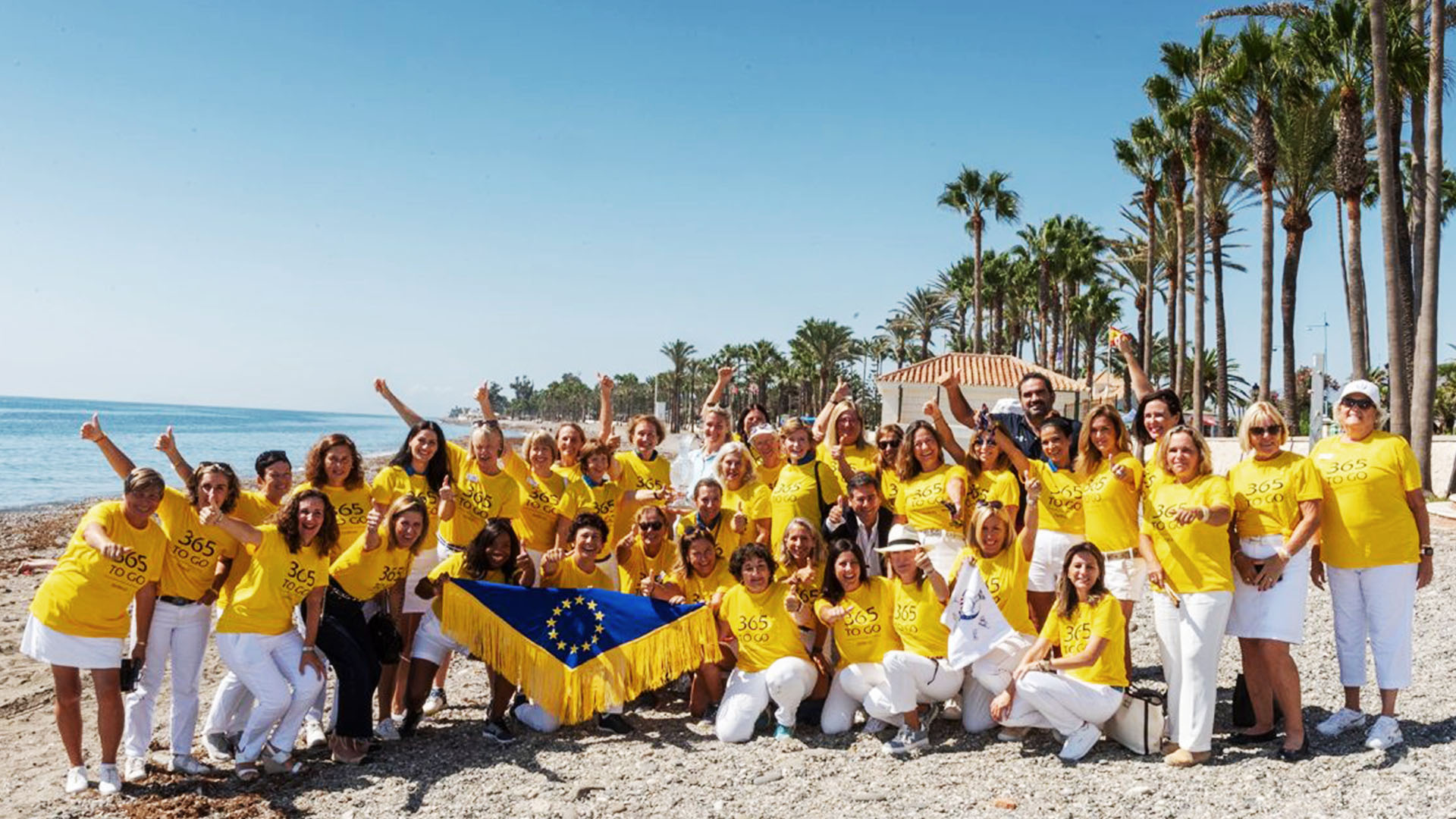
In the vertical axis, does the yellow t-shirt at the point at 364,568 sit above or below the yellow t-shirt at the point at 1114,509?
below

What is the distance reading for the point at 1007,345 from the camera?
64.9 metres

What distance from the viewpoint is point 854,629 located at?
6047 mm

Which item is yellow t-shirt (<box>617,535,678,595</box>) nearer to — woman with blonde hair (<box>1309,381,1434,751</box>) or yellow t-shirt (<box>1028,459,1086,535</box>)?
yellow t-shirt (<box>1028,459,1086,535</box>)

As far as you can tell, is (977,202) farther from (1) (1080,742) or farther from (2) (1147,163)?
(1) (1080,742)

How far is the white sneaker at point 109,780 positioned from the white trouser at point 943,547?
5159 millimetres

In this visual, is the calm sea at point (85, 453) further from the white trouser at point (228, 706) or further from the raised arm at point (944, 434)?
the raised arm at point (944, 434)

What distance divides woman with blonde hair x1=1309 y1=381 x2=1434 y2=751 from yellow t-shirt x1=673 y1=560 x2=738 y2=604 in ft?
12.2

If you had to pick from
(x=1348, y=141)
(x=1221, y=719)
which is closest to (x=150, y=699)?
(x=1221, y=719)

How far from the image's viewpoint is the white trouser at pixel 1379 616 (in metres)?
5.29

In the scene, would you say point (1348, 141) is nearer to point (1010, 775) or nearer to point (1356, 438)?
point (1356, 438)

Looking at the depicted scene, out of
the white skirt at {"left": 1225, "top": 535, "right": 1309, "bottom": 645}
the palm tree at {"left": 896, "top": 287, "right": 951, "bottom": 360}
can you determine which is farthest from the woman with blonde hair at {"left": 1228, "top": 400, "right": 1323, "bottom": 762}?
the palm tree at {"left": 896, "top": 287, "right": 951, "bottom": 360}

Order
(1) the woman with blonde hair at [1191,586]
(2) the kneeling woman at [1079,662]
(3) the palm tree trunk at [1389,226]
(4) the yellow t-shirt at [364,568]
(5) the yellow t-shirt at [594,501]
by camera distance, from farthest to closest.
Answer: (3) the palm tree trunk at [1389,226]
(5) the yellow t-shirt at [594,501]
(4) the yellow t-shirt at [364,568]
(2) the kneeling woman at [1079,662]
(1) the woman with blonde hair at [1191,586]

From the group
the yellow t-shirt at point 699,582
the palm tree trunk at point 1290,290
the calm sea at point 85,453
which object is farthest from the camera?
the calm sea at point 85,453

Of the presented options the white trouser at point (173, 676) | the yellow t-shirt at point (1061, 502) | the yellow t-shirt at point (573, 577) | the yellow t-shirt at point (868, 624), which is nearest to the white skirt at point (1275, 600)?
the yellow t-shirt at point (1061, 502)
